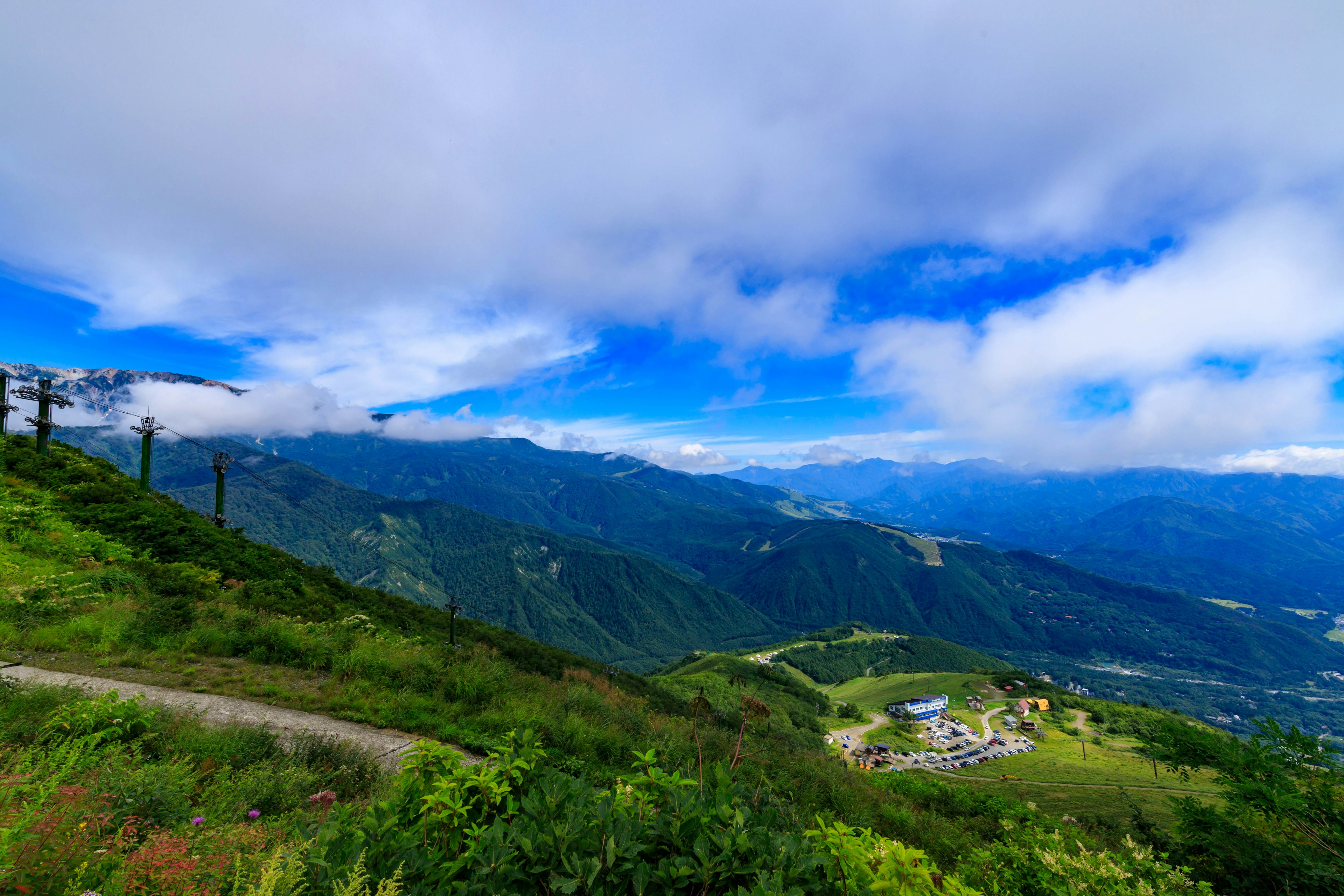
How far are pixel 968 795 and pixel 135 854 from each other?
60.6 ft

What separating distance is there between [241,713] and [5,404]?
36531mm

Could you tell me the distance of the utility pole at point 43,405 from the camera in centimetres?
2444

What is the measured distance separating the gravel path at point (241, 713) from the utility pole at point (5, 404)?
31.4m

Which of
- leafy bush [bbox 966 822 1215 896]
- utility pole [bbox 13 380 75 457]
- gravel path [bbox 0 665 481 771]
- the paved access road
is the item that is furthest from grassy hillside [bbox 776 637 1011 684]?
gravel path [bbox 0 665 481 771]

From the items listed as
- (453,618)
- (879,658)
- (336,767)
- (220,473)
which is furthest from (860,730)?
(336,767)

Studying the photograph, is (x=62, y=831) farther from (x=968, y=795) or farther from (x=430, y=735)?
(x=968, y=795)

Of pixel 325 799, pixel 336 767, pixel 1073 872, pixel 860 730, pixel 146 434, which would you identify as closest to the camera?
pixel 1073 872

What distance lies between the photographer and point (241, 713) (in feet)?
26.5

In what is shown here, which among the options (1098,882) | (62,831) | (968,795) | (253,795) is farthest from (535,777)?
(968,795)

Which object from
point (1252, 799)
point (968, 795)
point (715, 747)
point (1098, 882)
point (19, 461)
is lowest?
point (968, 795)

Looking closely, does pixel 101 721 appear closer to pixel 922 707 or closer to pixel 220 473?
pixel 220 473

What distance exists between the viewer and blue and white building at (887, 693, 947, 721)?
298ft

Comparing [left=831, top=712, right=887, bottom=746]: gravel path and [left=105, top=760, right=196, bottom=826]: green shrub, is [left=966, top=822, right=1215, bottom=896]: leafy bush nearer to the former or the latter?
[left=105, top=760, right=196, bottom=826]: green shrub

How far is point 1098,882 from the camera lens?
425cm
